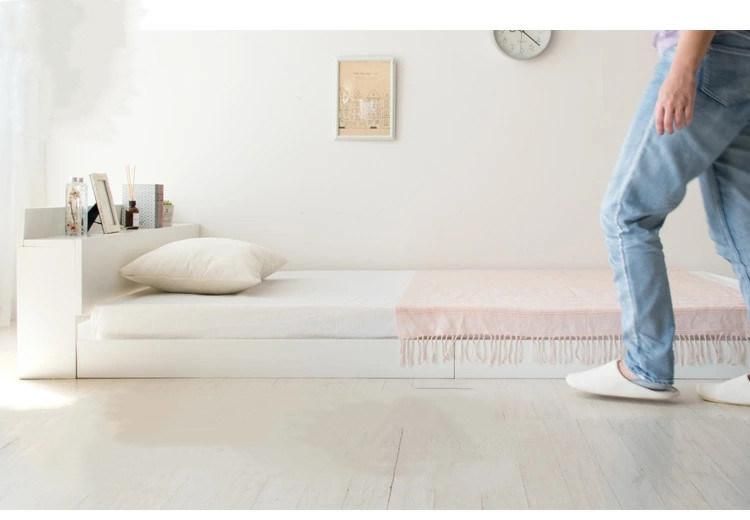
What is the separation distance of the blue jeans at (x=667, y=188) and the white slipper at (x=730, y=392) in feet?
0.63

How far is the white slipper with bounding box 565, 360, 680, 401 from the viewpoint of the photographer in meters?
2.34

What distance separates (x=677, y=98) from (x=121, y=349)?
1788mm

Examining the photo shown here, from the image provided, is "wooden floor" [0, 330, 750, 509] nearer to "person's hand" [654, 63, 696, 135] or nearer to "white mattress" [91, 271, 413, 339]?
"white mattress" [91, 271, 413, 339]

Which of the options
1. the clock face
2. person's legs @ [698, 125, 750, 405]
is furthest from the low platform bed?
the clock face

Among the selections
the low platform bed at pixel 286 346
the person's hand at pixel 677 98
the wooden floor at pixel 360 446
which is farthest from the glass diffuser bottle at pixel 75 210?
the person's hand at pixel 677 98

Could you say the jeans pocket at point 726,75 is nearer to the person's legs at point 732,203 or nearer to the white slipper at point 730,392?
the person's legs at point 732,203

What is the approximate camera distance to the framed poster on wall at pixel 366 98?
161 inches

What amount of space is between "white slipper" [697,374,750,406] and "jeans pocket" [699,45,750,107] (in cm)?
77

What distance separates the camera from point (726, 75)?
2070 mm

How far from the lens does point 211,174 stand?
420 cm

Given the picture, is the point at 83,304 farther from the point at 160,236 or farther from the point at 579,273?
the point at 579,273

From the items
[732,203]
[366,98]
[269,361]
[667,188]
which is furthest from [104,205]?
[732,203]

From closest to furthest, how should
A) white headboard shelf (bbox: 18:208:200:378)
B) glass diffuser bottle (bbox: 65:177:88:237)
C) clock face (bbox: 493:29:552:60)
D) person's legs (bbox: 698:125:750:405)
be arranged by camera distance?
person's legs (bbox: 698:125:750:405) < white headboard shelf (bbox: 18:208:200:378) < glass diffuser bottle (bbox: 65:177:88:237) < clock face (bbox: 493:29:552:60)

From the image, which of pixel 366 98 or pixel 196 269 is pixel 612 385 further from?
pixel 366 98
